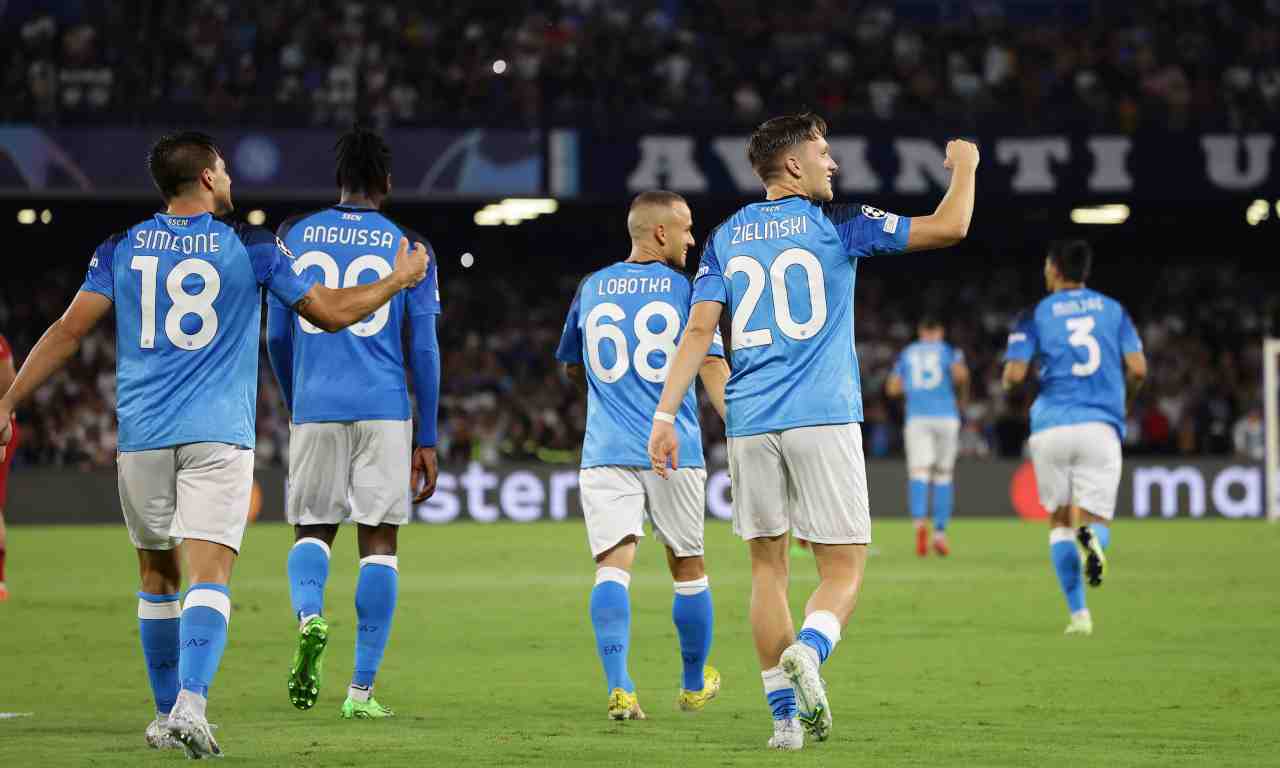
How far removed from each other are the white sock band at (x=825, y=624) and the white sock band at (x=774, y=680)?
27cm

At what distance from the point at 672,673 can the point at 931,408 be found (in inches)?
425

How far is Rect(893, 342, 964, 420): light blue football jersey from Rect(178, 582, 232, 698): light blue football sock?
13760 millimetres

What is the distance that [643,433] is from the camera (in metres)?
7.96

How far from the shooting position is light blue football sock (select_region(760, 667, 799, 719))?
6785mm

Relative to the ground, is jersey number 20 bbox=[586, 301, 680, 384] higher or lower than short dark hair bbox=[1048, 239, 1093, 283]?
lower

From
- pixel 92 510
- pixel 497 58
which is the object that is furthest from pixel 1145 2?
pixel 92 510

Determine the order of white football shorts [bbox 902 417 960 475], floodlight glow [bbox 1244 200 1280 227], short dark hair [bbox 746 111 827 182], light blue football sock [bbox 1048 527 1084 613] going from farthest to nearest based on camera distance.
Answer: floodlight glow [bbox 1244 200 1280 227] → white football shorts [bbox 902 417 960 475] → light blue football sock [bbox 1048 527 1084 613] → short dark hair [bbox 746 111 827 182]

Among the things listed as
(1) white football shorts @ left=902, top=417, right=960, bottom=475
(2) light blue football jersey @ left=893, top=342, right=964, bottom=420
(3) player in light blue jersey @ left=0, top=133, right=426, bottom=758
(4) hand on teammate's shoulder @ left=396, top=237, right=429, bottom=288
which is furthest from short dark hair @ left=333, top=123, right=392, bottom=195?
(1) white football shorts @ left=902, top=417, right=960, bottom=475

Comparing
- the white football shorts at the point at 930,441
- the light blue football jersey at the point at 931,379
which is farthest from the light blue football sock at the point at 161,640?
the white football shorts at the point at 930,441

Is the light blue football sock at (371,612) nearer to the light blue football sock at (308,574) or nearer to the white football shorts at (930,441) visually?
the light blue football sock at (308,574)

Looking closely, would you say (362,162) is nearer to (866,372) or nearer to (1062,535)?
(1062,535)

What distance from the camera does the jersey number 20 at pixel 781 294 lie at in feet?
22.6

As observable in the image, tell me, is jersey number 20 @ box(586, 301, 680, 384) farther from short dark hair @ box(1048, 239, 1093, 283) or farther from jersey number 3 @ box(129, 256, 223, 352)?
short dark hair @ box(1048, 239, 1093, 283)

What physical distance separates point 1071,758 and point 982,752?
34cm
